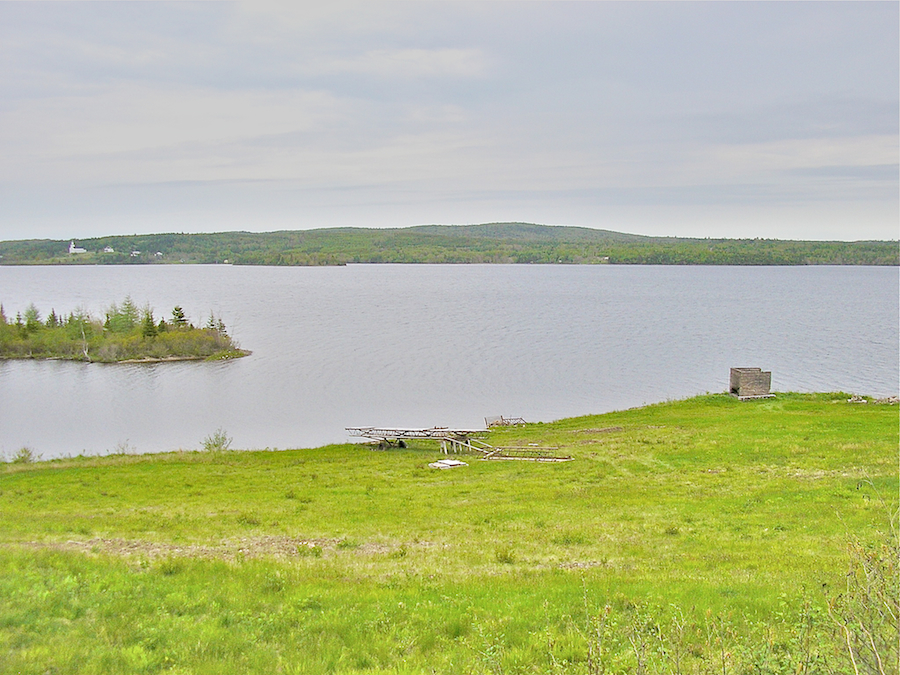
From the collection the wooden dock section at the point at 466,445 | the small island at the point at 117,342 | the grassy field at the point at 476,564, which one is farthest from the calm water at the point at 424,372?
the grassy field at the point at 476,564

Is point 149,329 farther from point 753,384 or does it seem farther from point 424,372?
point 753,384

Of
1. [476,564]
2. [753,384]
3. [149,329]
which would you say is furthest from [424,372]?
[476,564]

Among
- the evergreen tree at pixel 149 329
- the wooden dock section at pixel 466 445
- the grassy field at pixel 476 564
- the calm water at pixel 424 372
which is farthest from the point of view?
the evergreen tree at pixel 149 329

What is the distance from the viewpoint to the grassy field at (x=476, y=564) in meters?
6.96

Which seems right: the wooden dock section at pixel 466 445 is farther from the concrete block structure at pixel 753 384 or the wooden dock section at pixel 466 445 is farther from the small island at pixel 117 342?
the small island at pixel 117 342

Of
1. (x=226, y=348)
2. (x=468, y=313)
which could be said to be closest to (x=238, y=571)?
(x=226, y=348)

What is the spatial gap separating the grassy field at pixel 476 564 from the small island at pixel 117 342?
62.6 m

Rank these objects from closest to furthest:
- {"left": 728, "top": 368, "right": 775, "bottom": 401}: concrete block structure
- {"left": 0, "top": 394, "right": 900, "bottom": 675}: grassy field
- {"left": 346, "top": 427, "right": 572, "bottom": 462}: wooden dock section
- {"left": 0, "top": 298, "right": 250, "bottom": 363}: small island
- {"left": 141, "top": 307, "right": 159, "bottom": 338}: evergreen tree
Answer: {"left": 0, "top": 394, "right": 900, "bottom": 675}: grassy field, {"left": 346, "top": 427, "right": 572, "bottom": 462}: wooden dock section, {"left": 728, "top": 368, "right": 775, "bottom": 401}: concrete block structure, {"left": 0, "top": 298, "right": 250, "bottom": 363}: small island, {"left": 141, "top": 307, "right": 159, "bottom": 338}: evergreen tree

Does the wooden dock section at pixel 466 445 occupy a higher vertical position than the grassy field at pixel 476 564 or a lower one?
lower

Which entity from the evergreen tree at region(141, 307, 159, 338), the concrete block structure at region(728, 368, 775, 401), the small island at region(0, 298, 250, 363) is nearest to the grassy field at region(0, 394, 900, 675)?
the concrete block structure at region(728, 368, 775, 401)

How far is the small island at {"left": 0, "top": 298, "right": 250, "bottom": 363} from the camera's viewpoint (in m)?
90.4

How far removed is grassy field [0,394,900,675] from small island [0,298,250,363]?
62552 mm

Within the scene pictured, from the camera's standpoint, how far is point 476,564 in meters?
12.5

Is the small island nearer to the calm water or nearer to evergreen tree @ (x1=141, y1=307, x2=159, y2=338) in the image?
evergreen tree @ (x1=141, y1=307, x2=159, y2=338)
